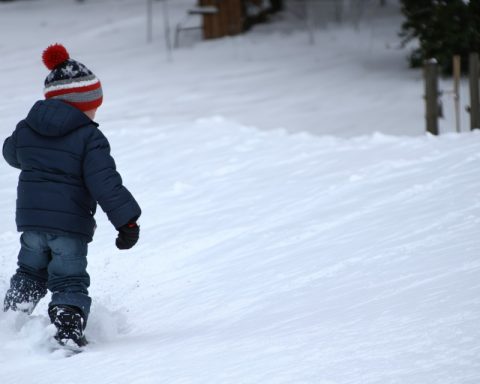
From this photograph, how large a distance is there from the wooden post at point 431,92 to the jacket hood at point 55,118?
6.44 m

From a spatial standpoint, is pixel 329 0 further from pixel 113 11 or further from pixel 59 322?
pixel 59 322

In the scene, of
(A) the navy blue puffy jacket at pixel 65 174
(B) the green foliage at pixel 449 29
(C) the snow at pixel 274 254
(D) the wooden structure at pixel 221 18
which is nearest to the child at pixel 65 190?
(A) the navy blue puffy jacket at pixel 65 174

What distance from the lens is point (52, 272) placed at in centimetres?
357

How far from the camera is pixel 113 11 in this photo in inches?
851

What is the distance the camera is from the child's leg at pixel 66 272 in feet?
11.6

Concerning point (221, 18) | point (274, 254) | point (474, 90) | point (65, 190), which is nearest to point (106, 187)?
point (65, 190)

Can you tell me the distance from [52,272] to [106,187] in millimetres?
451

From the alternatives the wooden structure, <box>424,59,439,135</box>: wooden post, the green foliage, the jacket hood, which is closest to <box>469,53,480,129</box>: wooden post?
<box>424,59,439,135</box>: wooden post

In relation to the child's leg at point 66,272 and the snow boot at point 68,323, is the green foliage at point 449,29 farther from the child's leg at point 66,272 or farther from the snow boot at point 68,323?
the snow boot at point 68,323

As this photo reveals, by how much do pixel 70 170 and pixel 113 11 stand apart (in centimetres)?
1888

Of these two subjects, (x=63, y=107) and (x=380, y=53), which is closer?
(x=63, y=107)

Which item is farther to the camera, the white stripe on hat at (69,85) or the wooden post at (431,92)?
the wooden post at (431,92)

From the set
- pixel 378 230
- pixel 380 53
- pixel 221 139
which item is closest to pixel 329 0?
pixel 380 53

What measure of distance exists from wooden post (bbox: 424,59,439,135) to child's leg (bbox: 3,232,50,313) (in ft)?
21.4
